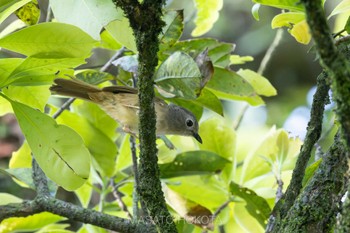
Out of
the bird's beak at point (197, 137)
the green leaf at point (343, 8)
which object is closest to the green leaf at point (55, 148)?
the green leaf at point (343, 8)

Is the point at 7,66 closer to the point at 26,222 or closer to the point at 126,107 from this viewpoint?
the point at 26,222

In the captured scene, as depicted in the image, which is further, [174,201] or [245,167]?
[245,167]

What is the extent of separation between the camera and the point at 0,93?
1409mm

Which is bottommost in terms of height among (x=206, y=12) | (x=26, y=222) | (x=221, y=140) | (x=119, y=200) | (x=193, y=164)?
(x=26, y=222)

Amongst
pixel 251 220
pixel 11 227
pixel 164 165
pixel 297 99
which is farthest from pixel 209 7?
pixel 297 99

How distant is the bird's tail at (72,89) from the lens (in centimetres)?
196

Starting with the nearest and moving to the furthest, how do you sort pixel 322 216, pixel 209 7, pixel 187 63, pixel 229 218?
1. pixel 322 216
2. pixel 187 63
3. pixel 209 7
4. pixel 229 218

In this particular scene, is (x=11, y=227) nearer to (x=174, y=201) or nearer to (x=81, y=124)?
(x=81, y=124)

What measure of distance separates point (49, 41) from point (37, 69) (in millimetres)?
117

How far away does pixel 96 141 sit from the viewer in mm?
1912

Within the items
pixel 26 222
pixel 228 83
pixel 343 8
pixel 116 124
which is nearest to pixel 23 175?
pixel 26 222

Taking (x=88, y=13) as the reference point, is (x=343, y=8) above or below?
above

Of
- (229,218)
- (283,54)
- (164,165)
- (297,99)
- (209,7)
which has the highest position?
(283,54)

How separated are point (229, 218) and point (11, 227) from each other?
0.67 meters
